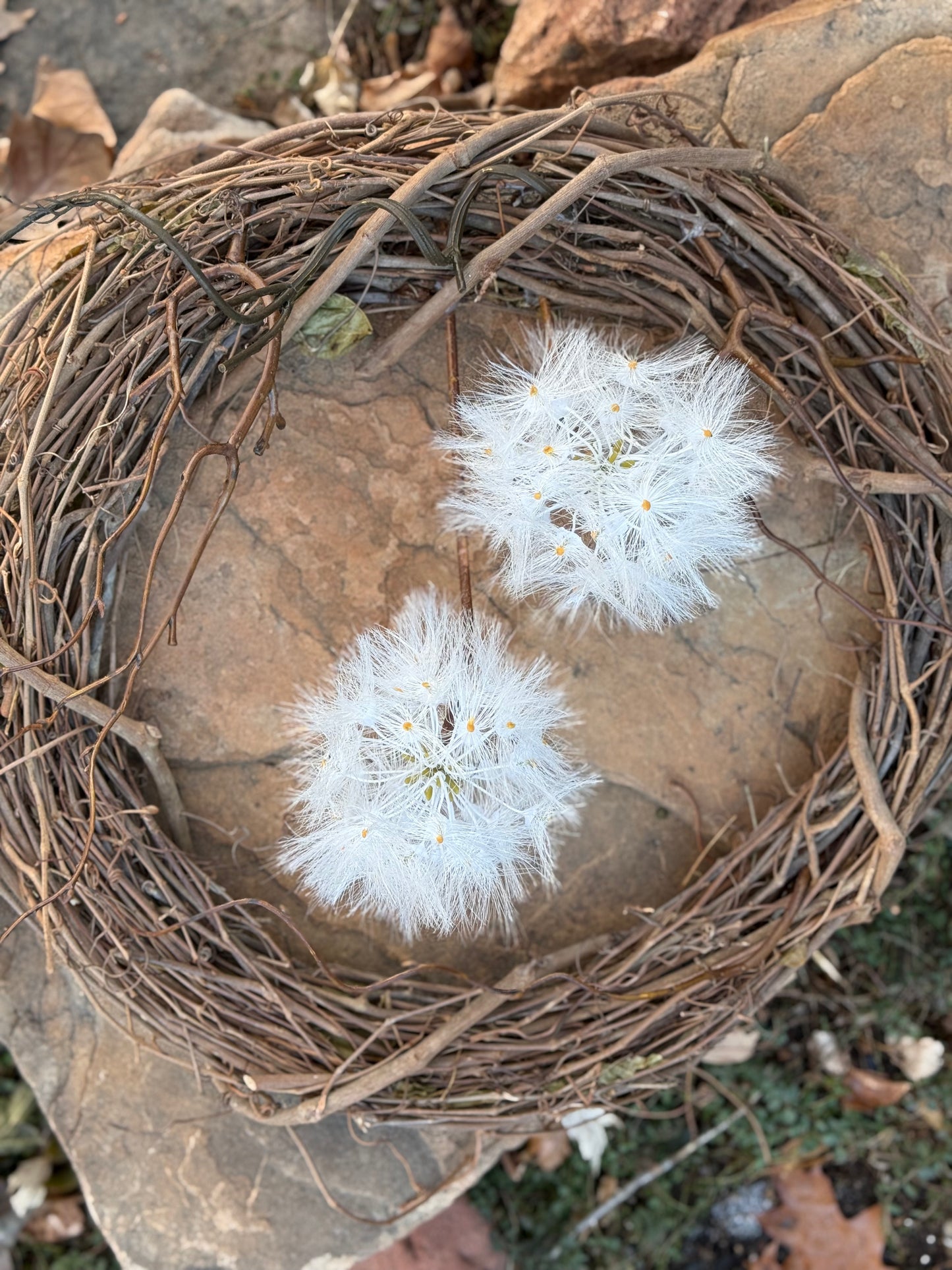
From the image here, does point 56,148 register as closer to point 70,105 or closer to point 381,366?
point 70,105

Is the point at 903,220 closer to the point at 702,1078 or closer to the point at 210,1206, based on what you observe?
the point at 702,1078

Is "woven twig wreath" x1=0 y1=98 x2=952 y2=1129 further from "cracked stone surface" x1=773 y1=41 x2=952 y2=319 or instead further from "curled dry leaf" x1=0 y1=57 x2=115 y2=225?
"curled dry leaf" x1=0 y1=57 x2=115 y2=225

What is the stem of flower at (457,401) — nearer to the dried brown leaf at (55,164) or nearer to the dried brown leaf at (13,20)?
the dried brown leaf at (55,164)

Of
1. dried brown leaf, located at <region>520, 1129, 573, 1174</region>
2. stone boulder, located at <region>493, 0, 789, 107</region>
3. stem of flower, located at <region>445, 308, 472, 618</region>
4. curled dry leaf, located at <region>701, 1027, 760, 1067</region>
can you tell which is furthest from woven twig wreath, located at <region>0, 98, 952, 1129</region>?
dried brown leaf, located at <region>520, 1129, 573, 1174</region>

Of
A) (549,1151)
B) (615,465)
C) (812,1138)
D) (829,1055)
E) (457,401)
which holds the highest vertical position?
(457,401)

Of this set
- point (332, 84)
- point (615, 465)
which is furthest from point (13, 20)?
point (615, 465)

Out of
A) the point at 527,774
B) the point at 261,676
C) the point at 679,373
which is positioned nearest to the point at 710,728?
the point at 527,774
